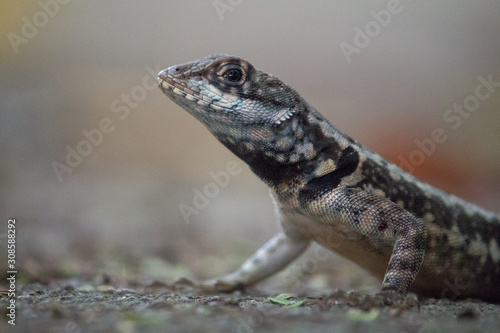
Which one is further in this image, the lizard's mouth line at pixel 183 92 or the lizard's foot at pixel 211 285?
the lizard's foot at pixel 211 285

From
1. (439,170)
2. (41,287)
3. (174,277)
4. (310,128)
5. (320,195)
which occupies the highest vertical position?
(310,128)

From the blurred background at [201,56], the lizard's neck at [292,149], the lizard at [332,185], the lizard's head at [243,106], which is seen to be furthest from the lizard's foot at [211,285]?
the blurred background at [201,56]

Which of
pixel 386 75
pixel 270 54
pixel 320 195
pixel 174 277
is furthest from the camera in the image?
pixel 386 75

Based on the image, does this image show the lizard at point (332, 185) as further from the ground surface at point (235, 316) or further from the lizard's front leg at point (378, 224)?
the ground surface at point (235, 316)

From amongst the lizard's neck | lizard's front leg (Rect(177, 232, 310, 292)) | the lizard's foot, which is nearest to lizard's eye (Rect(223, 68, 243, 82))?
the lizard's neck

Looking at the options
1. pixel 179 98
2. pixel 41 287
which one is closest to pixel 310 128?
pixel 179 98

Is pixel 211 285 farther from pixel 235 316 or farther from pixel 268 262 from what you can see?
pixel 235 316

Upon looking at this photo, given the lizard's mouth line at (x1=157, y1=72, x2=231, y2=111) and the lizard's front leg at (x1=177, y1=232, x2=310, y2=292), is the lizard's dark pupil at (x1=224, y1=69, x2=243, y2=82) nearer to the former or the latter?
the lizard's mouth line at (x1=157, y1=72, x2=231, y2=111)

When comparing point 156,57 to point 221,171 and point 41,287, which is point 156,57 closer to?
point 221,171
